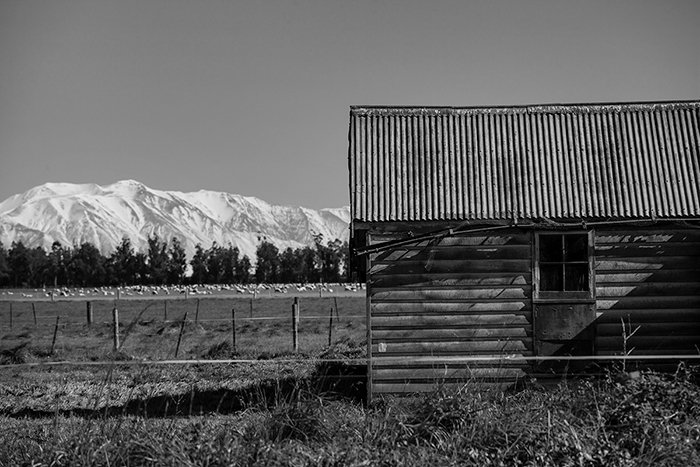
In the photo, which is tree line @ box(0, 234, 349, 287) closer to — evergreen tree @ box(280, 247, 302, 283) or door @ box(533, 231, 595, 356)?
evergreen tree @ box(280, 247, 302, 283)

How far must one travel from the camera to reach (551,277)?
14.7m

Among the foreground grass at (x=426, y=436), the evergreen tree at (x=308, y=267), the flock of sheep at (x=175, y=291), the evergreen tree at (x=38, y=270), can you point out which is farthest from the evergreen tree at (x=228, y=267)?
the foreground grass at (x=426, y=436)

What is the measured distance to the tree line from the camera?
461ft

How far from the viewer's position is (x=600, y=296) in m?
14.6

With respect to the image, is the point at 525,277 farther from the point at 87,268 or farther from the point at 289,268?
the point at 87,268

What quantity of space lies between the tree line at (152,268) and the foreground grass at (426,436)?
418 feet

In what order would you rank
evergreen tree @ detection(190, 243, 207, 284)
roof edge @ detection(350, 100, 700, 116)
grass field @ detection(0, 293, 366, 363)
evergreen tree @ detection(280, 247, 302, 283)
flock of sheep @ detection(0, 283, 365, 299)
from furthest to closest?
evergreen tree @ detection(190, 243, 207, 284) < evergreen tree @ detection(280, 247, 302, 283) < flock of sheep @ detection(0, 283, 365, 299) < grass field @ detection(0, 293, 366, 363) < roof edge @ detection(350, 100, 700, 116)

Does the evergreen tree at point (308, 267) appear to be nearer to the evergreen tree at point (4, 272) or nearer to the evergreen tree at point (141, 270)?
the evergreen tree at point (141, 270)

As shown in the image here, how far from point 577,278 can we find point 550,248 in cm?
70

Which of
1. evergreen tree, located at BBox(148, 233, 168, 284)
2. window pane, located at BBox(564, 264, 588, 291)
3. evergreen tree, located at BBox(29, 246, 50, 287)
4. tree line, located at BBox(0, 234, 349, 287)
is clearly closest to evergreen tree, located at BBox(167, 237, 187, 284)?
tree line, located at BBox(0, 234, 349, 287)

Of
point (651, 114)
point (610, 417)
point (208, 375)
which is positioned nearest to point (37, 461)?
point (610, 417)

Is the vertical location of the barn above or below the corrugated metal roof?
below

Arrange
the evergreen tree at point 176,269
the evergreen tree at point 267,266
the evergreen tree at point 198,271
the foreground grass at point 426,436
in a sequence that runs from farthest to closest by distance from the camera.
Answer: the evergreen tree at point 198,271 → the evergreen tree at point 267,266 → the evergreen tree at point 176,269 → the foreground grass at point 426,436

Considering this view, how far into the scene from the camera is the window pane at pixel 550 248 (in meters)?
14.8
